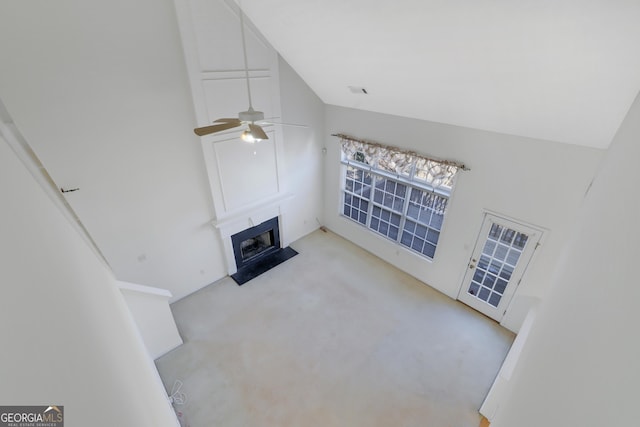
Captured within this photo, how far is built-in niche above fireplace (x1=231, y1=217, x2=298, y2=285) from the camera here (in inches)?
230

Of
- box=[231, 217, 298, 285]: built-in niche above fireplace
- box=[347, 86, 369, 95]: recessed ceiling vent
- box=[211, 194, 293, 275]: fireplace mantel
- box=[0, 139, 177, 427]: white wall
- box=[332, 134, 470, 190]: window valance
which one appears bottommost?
box=[231, 217, 298, 285]: built-in niche above fireplace

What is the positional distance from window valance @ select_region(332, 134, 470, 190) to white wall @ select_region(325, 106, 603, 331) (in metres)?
0.12

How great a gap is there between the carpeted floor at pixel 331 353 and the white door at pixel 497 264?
0.97ft

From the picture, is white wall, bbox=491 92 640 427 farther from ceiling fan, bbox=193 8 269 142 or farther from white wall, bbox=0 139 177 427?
ceiling fan, bbox=193 8 269 142

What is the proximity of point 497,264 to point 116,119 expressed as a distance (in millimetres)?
6009

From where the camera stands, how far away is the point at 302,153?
6.19 meters

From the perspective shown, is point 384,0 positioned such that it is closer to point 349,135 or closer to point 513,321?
point 349,135

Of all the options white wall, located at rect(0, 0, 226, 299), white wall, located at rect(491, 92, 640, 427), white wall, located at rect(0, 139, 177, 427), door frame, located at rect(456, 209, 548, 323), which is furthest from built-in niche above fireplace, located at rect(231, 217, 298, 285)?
white wall, located at rect(491, 92, 640, 427)

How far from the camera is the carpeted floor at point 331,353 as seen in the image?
3736 mm

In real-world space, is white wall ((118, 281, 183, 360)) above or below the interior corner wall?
below

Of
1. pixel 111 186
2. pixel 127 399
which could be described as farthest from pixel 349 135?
pixel 127 399

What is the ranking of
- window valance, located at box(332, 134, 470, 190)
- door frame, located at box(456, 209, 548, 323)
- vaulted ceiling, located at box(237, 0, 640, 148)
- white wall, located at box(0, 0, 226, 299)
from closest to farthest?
vaulted ceiling, located at box(237, 0, 640, 148), white wall, located at box(0, 0, 226, 299), door frame, located at box(456, 209, 548, 323), window valance, located at box(332, 134, 470, 190)

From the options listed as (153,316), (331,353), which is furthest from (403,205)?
(153,316)

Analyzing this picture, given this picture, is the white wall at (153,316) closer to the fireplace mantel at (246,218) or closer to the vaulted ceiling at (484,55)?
the fireplace mantel at (246,218)
